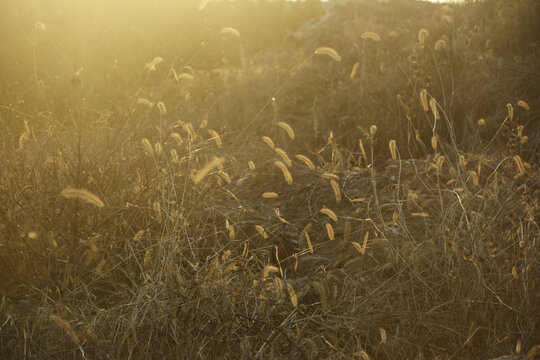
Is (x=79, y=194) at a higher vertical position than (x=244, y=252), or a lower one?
higher

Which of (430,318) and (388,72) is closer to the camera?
(430,318)

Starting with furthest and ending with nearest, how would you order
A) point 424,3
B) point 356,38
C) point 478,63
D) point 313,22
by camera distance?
point 424,3 < point 313,22 < point 356,38 < point 478,63

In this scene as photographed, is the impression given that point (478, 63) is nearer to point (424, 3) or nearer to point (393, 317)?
point (393, 317)

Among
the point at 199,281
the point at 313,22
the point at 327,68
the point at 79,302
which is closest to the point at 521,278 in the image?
the point at 199,281

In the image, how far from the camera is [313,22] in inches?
560

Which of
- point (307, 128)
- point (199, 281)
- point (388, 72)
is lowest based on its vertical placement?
point (307, 128)

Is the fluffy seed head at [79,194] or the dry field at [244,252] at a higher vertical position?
the fluffy seed head at [79,194]

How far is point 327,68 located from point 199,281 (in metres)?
6.79

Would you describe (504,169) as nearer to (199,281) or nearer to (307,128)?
(199,281)

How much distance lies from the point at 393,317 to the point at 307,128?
4838 millimetres

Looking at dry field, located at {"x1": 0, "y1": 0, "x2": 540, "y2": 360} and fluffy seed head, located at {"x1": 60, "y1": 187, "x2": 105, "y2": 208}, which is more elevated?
fluffy seed head, located at {"x1": 60, "y1": 187, "x2": 105, "y2": 208}

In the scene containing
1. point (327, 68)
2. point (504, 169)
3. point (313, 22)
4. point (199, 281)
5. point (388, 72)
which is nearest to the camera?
point (199, 281)

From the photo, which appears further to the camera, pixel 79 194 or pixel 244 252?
pixel 244 252

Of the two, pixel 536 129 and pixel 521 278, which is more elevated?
pixel 521 278
